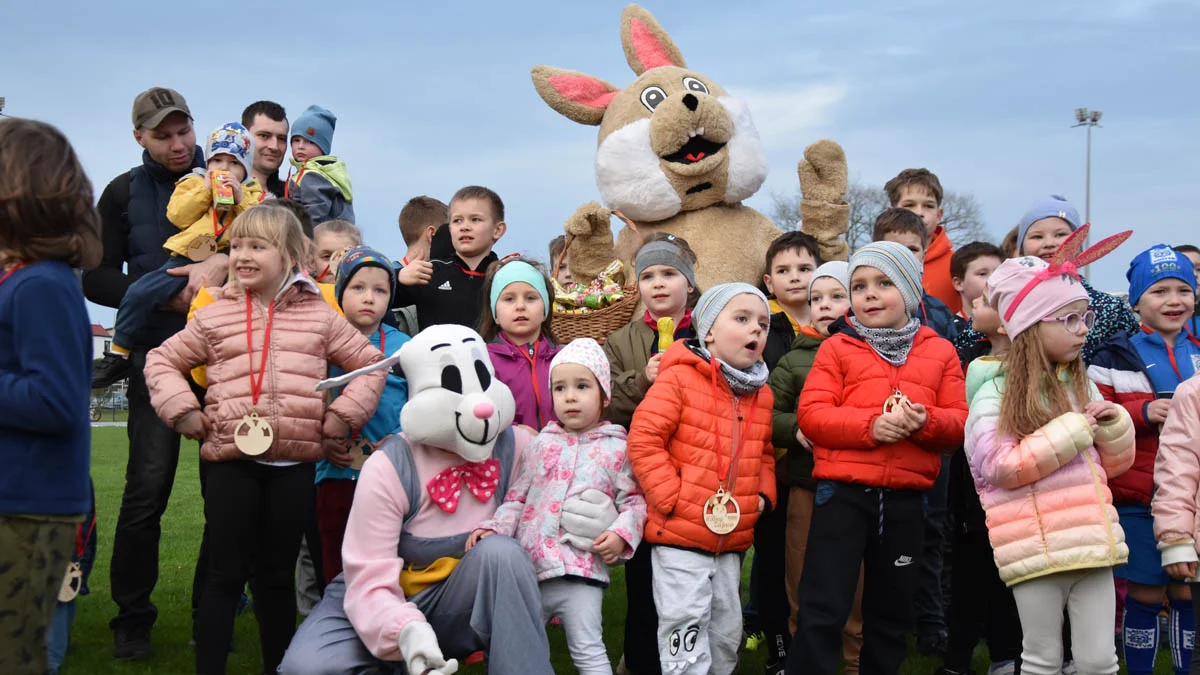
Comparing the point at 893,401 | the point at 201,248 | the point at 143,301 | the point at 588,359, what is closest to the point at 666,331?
the point at 588,359

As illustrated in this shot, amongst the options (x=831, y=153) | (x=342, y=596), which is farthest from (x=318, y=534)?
(x=831, y=153)

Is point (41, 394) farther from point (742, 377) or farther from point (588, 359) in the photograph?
point (742, 377)

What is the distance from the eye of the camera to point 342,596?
379 centimetres

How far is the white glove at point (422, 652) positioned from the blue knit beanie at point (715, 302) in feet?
5.54

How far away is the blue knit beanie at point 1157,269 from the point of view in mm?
4496

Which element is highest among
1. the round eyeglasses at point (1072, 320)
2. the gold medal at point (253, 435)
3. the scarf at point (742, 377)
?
the round eyeglasses at point (1072, 320)

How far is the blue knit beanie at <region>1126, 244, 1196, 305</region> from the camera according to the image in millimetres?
4496

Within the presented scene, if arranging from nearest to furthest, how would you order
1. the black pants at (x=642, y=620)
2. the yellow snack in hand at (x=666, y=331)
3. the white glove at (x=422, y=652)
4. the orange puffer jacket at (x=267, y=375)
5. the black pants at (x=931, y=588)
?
the white glove at (x=422, y=652) → the orange puffer jacket at (x=267, y=375) → the black pants at (x=642, y=620) → the yellow snack in hand at (x=666, y=331) → the black pants at (x=931, y=588)

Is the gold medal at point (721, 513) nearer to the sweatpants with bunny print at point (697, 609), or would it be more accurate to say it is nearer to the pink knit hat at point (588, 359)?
the sweatpants with bunny print at point (697, 609)

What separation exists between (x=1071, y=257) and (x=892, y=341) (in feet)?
2.48

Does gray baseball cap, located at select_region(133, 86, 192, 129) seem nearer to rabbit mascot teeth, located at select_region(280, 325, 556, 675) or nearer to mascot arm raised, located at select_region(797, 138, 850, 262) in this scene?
rabbit mascot teeth, located at select_region(280, 325, 556, 675)

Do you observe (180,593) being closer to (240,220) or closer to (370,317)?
Result: (370,317)

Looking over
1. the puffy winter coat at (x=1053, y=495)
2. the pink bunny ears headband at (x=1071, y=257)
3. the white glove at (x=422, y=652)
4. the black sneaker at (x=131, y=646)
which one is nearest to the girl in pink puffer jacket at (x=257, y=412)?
the white glove at (x=422, y=652)

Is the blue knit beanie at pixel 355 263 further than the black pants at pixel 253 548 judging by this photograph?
Yes
